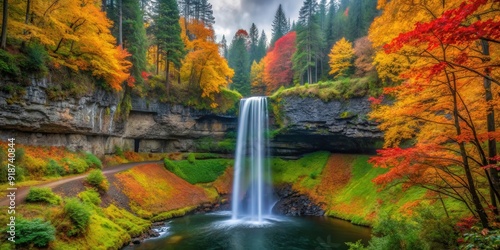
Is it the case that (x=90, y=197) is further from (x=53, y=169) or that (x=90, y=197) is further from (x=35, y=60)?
(x=35, y=60)

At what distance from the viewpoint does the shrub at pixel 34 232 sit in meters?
8.20

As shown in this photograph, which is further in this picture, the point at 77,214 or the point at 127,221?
the point at 127,221

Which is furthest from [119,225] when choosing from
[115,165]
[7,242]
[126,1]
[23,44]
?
[126,1]

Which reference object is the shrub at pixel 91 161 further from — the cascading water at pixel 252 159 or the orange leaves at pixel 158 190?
the cascading water at pixel 252 159

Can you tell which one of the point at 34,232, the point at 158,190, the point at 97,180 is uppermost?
the point at 97,180

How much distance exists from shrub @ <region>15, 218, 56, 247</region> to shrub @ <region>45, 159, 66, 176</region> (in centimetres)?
813

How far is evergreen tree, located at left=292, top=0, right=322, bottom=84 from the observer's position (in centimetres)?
3519

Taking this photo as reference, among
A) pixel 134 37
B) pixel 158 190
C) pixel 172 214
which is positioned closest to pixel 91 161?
pixel 158 190

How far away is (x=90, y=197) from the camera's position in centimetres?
1392

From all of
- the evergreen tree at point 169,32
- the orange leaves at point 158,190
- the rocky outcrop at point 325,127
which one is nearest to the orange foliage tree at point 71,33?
the evergreen tree at point 169,32

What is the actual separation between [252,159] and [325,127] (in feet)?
29.4

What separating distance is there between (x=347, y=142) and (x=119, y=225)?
71.2 feet

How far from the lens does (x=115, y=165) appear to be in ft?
77.6

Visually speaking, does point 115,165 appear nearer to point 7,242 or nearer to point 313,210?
point 7,242
